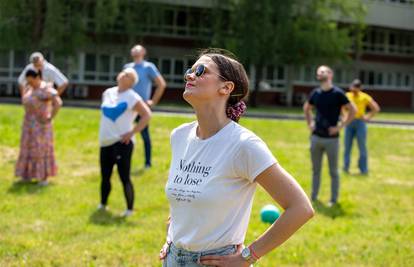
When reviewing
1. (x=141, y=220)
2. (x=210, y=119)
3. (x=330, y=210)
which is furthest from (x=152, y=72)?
(x=210, y=119)

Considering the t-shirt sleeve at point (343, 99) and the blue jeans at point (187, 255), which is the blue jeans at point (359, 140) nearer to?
the t-shirt sleeve at point (343, 99)

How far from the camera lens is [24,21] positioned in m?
33.2

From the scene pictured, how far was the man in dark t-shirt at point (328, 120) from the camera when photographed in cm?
930

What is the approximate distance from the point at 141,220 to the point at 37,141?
8.86 ft

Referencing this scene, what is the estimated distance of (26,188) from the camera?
31.8 ft

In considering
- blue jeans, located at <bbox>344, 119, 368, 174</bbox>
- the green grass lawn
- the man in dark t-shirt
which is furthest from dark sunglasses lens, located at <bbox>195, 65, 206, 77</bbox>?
blue jeans, located at <bbox>344, 119, 368, 174</bbox>

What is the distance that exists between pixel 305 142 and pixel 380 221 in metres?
9.78

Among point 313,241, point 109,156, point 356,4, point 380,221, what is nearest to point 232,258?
point 313,241

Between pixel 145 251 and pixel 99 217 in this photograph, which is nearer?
pixel 145 251

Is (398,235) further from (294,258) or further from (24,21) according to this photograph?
(24,21)

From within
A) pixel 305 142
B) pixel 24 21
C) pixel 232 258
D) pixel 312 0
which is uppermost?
pixel 312 0

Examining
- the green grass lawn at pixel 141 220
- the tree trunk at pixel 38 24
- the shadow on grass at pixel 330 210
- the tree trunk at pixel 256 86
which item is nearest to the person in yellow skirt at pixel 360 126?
the green grass lawn at pixel 141 220

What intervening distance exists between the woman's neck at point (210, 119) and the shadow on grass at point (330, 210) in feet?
20.0

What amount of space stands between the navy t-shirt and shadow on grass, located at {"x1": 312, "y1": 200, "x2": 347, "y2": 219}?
1.06 m
